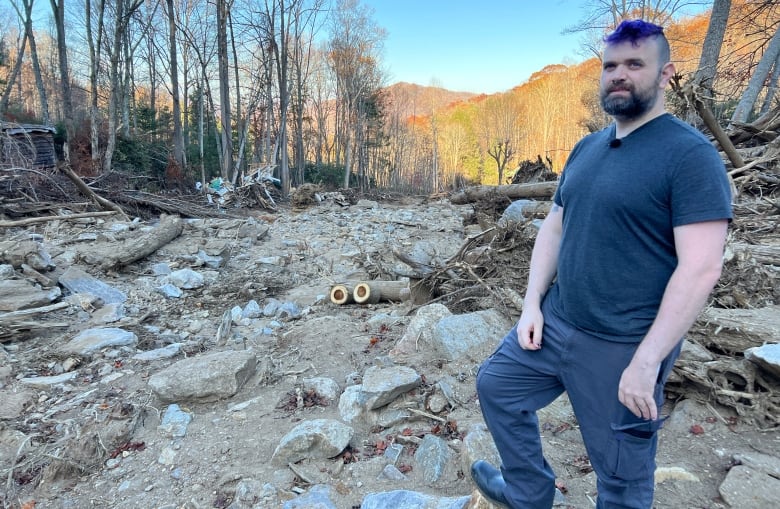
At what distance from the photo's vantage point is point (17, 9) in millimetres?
20062

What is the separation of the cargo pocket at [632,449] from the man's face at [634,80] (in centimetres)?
→ 91

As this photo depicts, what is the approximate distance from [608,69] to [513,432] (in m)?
1.23

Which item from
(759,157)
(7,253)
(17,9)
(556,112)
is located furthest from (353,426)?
(556,112)

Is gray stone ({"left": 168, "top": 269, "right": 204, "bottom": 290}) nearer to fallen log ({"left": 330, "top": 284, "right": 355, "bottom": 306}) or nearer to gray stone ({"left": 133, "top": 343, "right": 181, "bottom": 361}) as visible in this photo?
gray stone ({"left": 133, "top": 343, "right": 181, "bottom": 361})

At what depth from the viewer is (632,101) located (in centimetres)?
130

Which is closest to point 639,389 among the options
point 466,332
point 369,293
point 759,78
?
point 466,332

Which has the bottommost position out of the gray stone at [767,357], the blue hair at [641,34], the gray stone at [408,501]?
the gray stone at [408,501]

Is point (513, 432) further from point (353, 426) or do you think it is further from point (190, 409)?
point (190, 409)

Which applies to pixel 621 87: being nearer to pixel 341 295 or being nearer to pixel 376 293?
pixel 376 293

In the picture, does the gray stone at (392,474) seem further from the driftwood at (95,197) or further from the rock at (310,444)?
the driftwood at (95,197)

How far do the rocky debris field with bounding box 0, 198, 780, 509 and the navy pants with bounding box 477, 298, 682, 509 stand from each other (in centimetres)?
41

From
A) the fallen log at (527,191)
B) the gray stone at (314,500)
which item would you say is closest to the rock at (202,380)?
the gray stone at (314,500)

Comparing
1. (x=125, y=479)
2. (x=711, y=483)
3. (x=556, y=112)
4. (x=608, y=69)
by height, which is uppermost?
(x=556, y=112)

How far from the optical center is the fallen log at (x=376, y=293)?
5.12m
